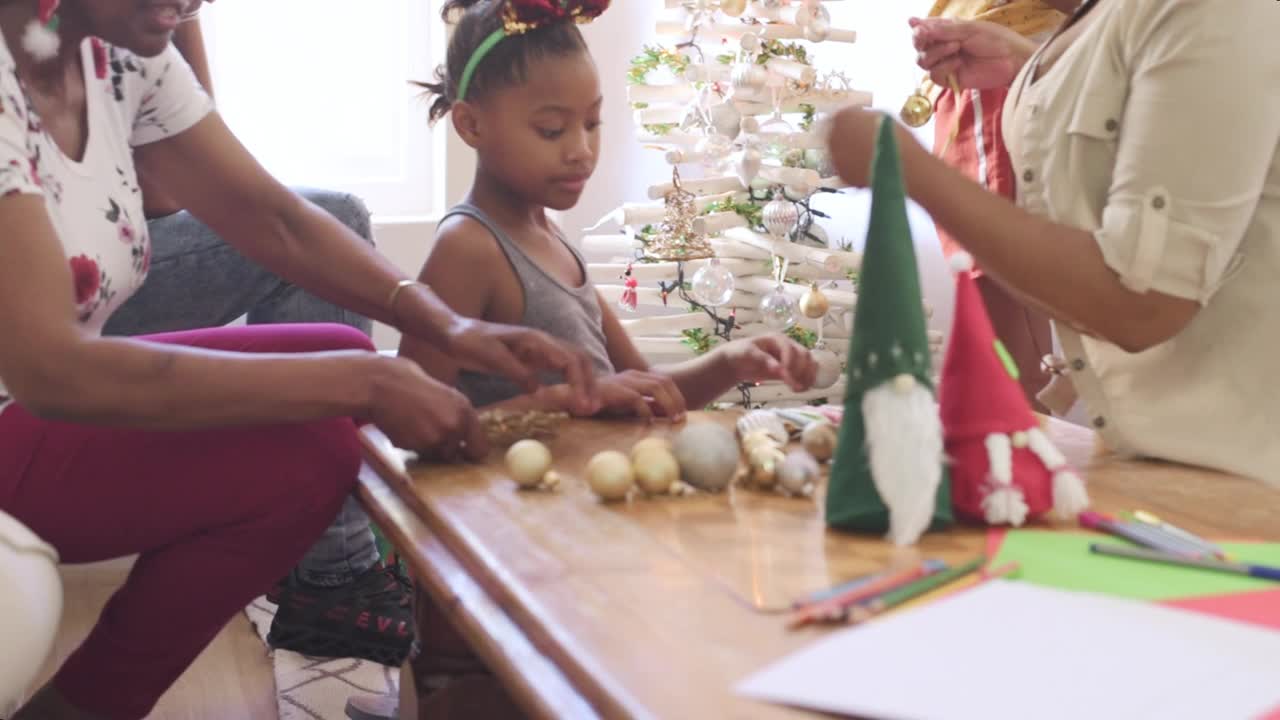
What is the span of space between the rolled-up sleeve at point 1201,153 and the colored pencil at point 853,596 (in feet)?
1.61

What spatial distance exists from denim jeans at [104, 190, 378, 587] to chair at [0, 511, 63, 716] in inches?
28.1

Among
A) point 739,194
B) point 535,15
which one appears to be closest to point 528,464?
point 535,15

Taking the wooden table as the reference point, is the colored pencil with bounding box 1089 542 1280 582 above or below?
above

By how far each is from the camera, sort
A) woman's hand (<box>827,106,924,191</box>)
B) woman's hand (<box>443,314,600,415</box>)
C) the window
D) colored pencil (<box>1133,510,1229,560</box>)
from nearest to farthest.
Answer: colored pencil (<box>1133,510,1229,560</box>) → woman's hand (<box>827,106,924,191</box>) → woman's hand (<box>443,314,600,415</box>) → the window

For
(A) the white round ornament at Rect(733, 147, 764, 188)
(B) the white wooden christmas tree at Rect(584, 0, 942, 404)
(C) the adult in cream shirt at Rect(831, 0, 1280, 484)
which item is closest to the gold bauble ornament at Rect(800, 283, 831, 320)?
(B) the white wooden christmas tree at Rect(584, 0, 942, 404)

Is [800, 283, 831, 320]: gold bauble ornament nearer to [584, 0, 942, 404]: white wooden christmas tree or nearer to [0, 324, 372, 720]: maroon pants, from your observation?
[584, 0, 942, 404]: white wooden christmas tree

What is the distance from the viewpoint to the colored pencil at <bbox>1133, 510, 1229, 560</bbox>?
0.88 m

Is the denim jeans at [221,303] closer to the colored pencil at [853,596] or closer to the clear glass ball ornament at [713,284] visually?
the clear glass ball ornament at [713,284]

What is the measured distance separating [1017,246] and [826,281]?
1542 millimetres

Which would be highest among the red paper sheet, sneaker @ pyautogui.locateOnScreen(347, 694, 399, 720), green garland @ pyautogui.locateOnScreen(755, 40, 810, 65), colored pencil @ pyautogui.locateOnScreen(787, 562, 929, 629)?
green garland @ pyautogui.locateOnScreen(755, 40, 810, 65)

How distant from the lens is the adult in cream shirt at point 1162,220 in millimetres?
1150

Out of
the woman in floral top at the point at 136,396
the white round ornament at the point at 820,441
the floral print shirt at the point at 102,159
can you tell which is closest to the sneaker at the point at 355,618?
the woman in floral top at the point at 136,396

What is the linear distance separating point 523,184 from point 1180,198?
79 centimetres

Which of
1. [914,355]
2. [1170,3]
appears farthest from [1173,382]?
[914,355]
